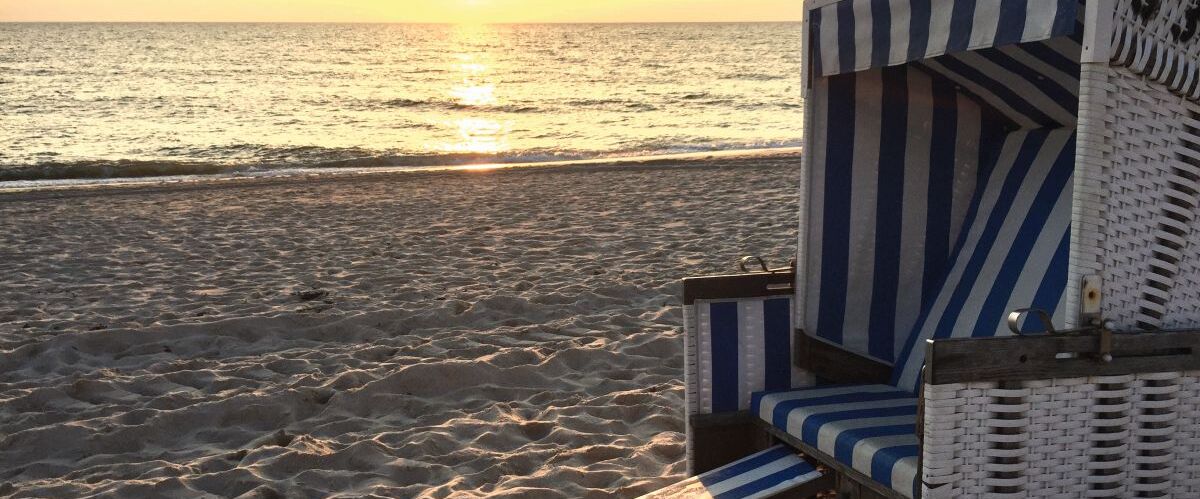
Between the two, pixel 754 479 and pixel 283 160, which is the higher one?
pixel 754 479

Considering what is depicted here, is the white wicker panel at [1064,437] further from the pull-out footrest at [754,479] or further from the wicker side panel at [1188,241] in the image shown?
the pull-out footrest at [754,479]

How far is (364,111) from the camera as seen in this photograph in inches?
1017

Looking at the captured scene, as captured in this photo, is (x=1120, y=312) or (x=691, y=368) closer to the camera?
(x=1120, y=312)

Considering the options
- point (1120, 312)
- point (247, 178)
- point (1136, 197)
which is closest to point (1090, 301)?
point (1120, 312)

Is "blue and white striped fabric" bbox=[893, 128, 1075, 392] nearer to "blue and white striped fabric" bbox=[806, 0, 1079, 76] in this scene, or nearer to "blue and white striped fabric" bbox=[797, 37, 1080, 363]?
"blue and white striped fabric" bbox=[797, 37, 1080, 363]

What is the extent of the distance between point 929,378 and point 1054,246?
1079mm

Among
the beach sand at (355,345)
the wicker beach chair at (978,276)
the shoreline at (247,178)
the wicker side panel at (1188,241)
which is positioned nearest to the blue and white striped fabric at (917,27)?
the wicker beach chair at (978,276)

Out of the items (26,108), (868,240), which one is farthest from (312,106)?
(868,240)

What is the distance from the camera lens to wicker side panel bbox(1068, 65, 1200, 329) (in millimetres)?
2082

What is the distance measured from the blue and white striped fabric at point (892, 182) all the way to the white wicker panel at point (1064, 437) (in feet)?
3.37

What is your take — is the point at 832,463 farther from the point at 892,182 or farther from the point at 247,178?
the point at 247,178

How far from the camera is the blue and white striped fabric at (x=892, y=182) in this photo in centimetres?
314

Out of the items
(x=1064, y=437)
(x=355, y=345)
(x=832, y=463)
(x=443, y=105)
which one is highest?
(x=1064, y=437)

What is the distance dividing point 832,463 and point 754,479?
0.80ft
